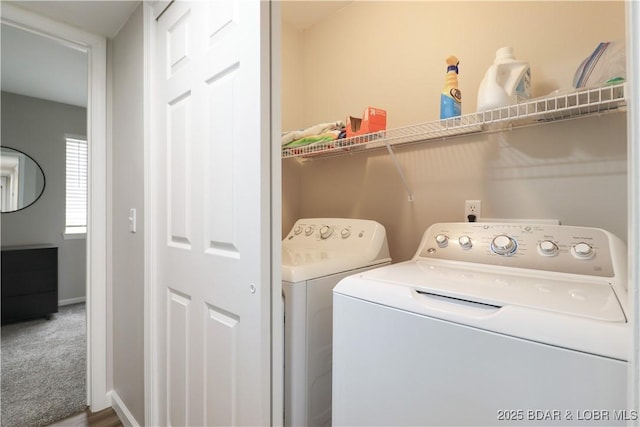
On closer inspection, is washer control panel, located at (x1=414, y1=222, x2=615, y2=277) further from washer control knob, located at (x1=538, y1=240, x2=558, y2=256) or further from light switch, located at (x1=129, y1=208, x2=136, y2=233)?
light switch, located at (x1=129, y1=208, x2=136, y2=233)

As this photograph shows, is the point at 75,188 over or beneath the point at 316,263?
over

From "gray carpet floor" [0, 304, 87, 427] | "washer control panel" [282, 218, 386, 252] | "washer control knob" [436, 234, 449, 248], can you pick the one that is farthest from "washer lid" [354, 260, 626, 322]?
"gray carpet floor" [0, 304, 87, 427]

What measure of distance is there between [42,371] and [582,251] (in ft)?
10.4

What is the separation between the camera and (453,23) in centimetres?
152

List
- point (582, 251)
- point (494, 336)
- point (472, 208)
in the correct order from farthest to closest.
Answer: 1. point (472, 208)
2. point (582, 251)
3. point (494, 336)

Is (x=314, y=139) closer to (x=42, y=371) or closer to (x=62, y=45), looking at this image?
(x=62, y=45)

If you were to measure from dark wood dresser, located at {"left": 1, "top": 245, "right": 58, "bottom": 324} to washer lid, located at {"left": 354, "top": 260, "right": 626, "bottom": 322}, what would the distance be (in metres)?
3.81

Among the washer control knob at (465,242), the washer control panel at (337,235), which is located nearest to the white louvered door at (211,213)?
the washer control panel at (337,235)

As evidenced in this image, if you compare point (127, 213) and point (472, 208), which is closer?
point (472, 208)

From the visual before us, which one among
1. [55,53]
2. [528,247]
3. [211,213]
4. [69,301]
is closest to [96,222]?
[211,213]

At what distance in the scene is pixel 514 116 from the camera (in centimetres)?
111

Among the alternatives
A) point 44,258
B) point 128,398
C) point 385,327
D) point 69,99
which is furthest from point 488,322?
point 69,99

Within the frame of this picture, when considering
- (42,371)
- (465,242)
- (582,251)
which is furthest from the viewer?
(42,371)

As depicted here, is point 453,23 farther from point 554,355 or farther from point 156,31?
point 554,355
